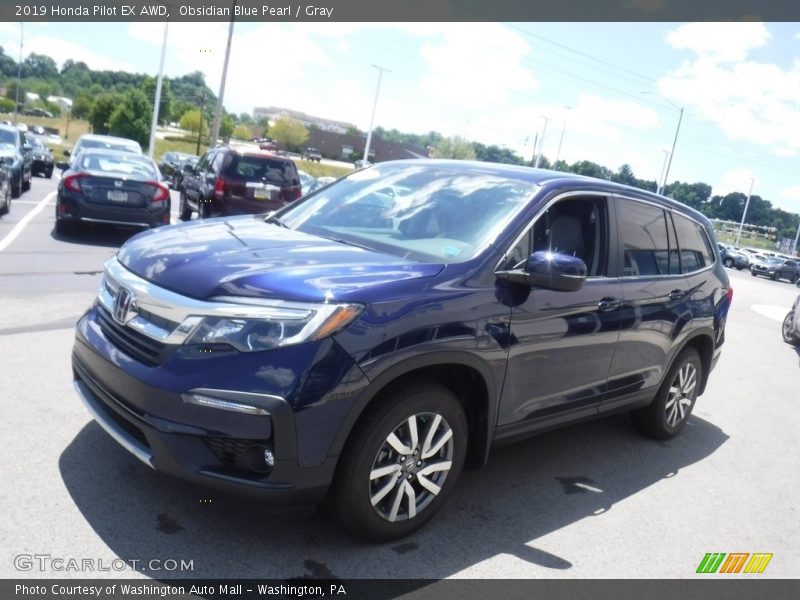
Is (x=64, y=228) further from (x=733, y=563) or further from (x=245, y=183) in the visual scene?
(x=733, y=563)

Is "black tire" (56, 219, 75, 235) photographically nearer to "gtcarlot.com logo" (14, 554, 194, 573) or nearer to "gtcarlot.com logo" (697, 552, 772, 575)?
"gtcarlot.com logo" (14, 554, 194, 573)

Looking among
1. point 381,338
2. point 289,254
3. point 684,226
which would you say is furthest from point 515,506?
point 684,226

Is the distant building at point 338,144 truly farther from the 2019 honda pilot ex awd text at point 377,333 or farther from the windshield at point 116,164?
the 2019 honda pilot ex awd text at point 377,333

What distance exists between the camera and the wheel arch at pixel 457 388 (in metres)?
3.15

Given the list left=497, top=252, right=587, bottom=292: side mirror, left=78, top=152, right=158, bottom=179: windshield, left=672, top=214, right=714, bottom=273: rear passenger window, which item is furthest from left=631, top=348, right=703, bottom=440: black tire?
left=78, top=152, right=158, bottom=179: windshield

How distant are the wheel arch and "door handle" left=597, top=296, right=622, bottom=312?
1064 millimetres

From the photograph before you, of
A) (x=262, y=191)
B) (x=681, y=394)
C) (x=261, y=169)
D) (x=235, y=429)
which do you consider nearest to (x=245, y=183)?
(x=262, y=191)

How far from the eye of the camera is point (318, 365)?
3.00 metres

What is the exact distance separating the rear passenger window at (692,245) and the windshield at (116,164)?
349 inches

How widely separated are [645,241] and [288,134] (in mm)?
127386

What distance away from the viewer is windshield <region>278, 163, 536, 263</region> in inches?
155

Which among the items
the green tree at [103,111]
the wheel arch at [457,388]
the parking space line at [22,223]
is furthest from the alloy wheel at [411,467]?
the green tree at [103,111]

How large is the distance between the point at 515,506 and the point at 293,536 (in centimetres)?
139

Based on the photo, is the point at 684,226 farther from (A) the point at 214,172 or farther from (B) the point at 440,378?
(A) the point at 214,172
